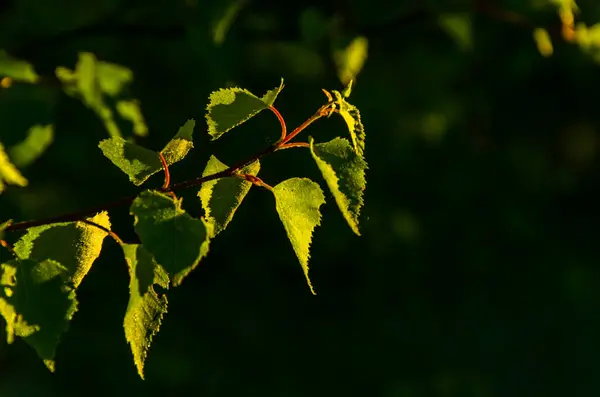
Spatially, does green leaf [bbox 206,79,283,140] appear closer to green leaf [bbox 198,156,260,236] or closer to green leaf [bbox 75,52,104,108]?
green leaf [bbox 198,156,260,236]

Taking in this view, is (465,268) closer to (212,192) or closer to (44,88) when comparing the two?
(44,88)

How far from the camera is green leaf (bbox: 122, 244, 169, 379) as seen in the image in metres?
0.98

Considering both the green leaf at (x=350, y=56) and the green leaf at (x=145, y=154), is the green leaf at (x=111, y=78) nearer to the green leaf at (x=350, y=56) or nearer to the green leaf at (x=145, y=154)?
the green leaf at (x=350, y=56)

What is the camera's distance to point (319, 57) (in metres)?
4.43

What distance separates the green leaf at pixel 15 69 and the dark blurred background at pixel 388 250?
1.13 m

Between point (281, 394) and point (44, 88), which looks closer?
point (44, 88)

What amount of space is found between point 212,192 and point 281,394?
381 cm

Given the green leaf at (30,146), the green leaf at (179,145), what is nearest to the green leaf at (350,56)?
the green leaf at (30,146)

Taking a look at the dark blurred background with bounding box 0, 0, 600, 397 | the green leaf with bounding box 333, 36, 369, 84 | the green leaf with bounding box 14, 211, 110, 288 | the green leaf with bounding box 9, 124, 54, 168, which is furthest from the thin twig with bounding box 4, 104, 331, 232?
the dark blurred background with bounding box 0, 0, 600, 397

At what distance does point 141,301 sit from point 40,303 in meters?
0.11

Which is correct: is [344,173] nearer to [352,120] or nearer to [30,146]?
[352,120]

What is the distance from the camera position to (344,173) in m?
1.01

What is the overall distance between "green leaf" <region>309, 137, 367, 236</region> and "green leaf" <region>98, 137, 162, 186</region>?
210 mm

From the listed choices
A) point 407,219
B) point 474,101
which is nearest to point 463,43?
point 407,219
